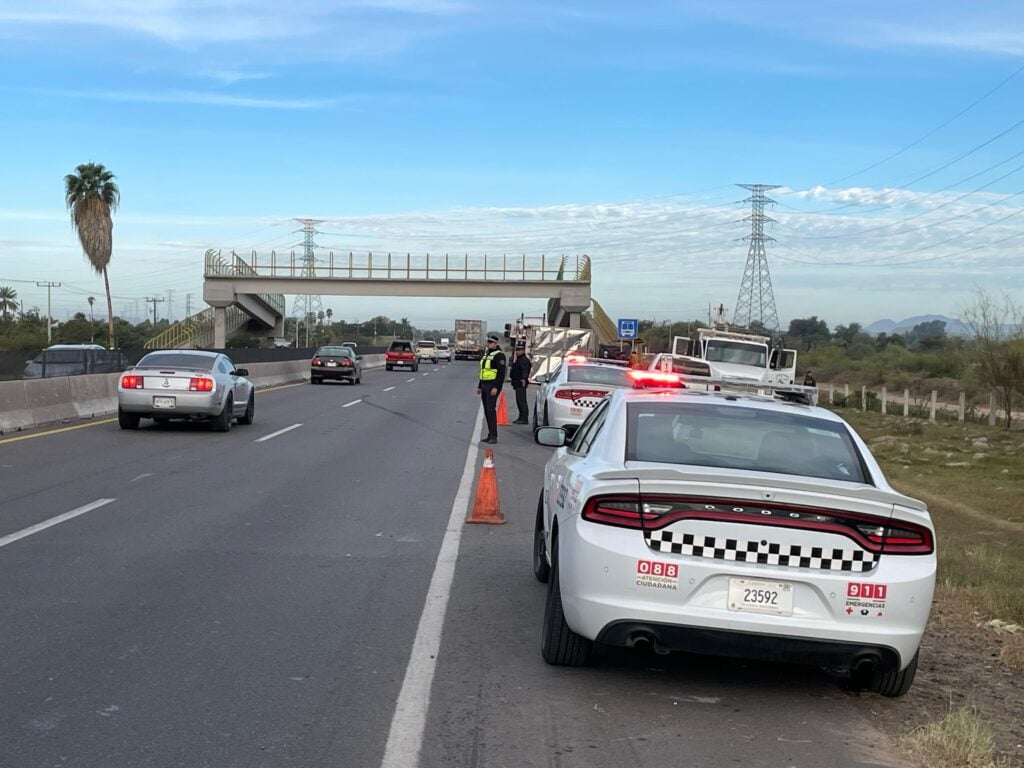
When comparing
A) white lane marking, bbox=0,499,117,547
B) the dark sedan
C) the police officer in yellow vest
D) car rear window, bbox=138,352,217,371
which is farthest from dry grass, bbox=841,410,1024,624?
the dark sedan

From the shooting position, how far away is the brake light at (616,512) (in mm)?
5379

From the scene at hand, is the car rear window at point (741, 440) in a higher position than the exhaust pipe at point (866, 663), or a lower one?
higher

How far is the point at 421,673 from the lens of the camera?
5832 mm

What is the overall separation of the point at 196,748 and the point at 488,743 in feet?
4.13

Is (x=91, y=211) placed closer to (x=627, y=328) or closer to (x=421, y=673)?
(x=627, y=328)

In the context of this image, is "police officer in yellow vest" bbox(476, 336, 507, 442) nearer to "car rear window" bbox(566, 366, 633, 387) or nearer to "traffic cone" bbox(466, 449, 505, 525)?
"car rear window" bbox(566, 366, 633, 387)

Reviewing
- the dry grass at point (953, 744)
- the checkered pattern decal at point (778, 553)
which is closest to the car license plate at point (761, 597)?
the checkered pattern decal at point (778, 553)

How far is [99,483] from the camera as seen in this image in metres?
12.6

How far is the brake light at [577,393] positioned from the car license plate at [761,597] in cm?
1385

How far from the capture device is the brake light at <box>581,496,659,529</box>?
17.6ft

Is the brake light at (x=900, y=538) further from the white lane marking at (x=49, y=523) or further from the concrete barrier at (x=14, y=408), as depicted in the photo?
the concrete barrier at (x=14, y=408)

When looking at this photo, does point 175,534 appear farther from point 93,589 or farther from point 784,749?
point 784,749

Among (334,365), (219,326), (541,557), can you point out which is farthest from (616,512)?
→ (219,326)

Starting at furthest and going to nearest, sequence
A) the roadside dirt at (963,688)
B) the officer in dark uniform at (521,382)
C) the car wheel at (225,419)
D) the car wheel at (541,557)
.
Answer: the officer in dark uniform at (521,382) → the car wheel at (225,419) → the car wheel at (541,557) → the roadside dirt at (963,688)
